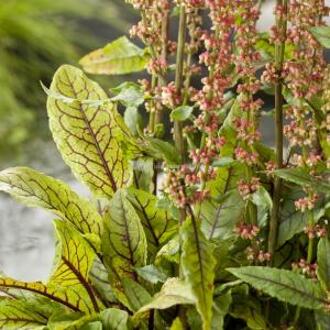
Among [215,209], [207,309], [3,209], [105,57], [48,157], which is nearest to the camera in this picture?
[207,309]

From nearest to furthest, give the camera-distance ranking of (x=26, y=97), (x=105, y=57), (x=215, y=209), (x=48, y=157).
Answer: (x=215, y=209)
(x=105, y=57)
(x=48, y=157)
(x=26, y=97)

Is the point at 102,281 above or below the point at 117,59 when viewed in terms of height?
below

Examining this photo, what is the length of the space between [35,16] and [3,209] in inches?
31.1

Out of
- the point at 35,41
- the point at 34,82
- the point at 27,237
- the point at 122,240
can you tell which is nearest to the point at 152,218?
the point at 122,240

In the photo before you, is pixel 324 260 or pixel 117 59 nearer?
pixel 324 260

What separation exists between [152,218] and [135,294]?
69 millimetres

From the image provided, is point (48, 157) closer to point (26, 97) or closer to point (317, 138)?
point (26, 97)

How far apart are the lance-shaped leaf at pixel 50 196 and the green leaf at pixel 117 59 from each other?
0.13 meters

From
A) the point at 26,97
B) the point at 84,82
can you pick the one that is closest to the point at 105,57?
the point at 84,82

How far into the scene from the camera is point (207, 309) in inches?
16.1

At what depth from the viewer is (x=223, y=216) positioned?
0.51 m

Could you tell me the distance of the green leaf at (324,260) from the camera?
1.59ft

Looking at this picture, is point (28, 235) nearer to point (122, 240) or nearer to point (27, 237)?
point (27, 237)

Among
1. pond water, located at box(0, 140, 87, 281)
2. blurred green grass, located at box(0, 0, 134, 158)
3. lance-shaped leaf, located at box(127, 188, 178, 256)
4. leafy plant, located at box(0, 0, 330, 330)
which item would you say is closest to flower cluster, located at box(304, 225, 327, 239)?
leafy plant, located at box(0, 0, 330, 330)
